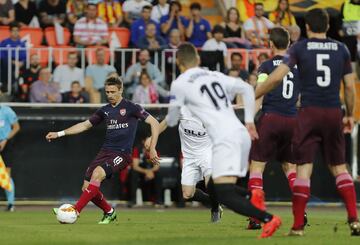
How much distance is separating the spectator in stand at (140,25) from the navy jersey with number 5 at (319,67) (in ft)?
41.2

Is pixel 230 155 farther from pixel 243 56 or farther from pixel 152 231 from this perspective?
pixel 243 56

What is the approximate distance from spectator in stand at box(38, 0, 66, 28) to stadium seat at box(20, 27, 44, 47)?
26 cm

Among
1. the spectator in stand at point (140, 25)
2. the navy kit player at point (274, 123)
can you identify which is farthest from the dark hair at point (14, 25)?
the navy kit player at point (274, 123)

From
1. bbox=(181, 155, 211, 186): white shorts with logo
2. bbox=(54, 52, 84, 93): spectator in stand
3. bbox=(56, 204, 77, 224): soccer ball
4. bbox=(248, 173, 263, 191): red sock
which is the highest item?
bbox=(54, 52, 84, 93): spectator in stand

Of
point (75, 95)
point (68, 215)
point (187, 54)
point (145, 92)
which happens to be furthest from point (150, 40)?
point (187, 54)

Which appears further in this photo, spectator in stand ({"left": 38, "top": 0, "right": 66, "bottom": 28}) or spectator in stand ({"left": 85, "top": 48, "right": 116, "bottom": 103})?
spectator in stand ({"left": 38, "top": 0, "right": 66, "bottom": 28})

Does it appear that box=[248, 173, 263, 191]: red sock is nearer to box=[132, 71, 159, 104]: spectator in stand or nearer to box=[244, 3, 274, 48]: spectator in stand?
box=[132, 71, 159, 104]: spectator in stand

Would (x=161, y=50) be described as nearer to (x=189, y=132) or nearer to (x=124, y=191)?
(x=124, y=191)

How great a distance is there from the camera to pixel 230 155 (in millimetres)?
11867

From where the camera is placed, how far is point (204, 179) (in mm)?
17500

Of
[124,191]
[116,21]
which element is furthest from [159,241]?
[116,21]

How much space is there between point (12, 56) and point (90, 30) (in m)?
1.79

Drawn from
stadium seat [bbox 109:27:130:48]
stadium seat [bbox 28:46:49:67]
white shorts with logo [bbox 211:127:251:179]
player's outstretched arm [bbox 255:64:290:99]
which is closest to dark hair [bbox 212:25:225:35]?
stadium seat [bbox 109:27:130:48]

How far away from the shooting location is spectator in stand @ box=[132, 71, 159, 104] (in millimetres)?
23984
